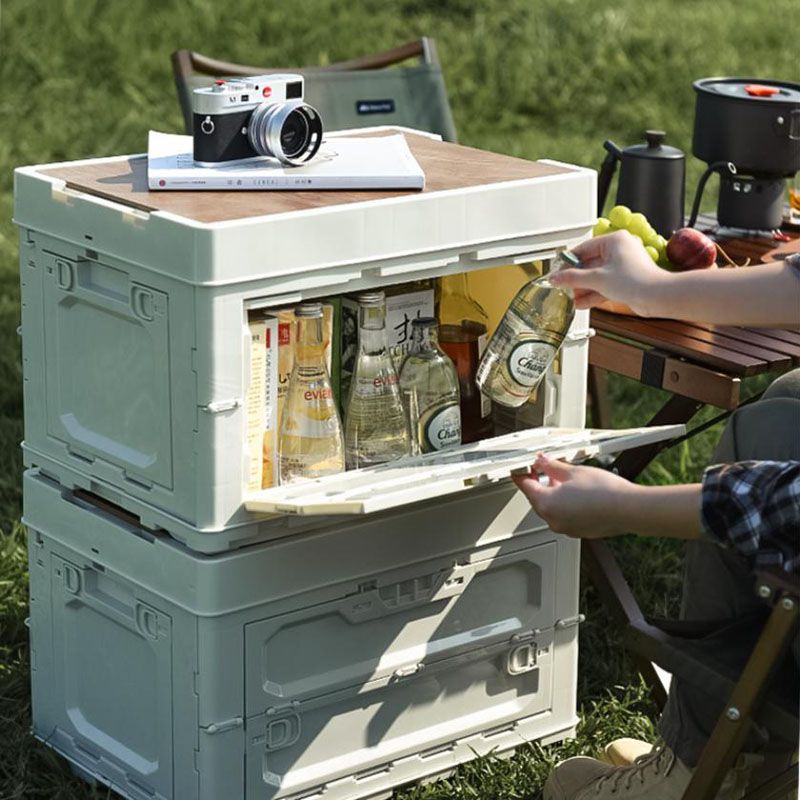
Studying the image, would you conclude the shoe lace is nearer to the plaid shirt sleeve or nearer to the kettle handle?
the plaid shirt sleeve

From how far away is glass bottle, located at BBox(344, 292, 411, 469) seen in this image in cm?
225

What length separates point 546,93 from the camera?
7523 millimetres

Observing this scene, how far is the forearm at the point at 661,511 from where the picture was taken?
1893mm

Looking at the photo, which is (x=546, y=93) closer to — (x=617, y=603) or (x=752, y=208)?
(x=752, y=208)

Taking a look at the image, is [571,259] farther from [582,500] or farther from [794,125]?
[794,125]

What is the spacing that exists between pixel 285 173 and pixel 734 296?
0.70m

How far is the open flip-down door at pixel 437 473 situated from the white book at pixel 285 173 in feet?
1.38

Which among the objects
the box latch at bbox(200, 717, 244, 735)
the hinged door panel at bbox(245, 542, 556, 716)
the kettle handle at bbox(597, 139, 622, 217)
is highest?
the kettle handle at bbox(597, 139, 622, 217)

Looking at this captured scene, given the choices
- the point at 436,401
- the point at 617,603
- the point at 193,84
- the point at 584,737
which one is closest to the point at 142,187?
the point at 436,401

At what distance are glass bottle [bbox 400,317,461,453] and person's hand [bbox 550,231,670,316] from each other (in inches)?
9.3

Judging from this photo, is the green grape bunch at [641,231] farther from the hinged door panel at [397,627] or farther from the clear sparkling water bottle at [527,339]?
the hinged door panel at [397,627]

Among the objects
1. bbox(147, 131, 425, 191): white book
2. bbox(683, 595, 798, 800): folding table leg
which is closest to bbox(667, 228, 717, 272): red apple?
bbox(147, 131, 425, 191): white book

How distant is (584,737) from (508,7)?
5.85 m

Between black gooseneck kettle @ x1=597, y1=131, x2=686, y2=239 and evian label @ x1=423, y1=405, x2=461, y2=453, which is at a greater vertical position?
black gooseneck kettle @ x1=597, y1=131, x2=686, y2=239
